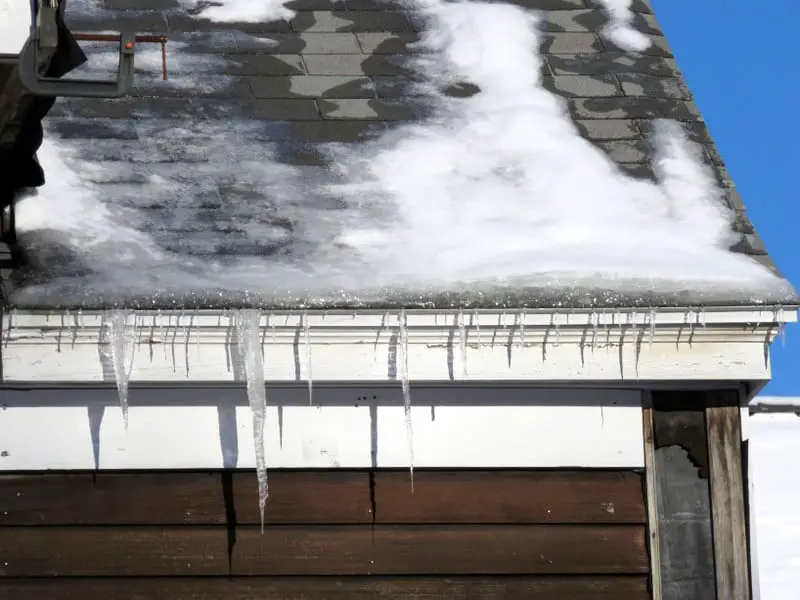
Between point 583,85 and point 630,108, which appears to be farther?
point 583,85

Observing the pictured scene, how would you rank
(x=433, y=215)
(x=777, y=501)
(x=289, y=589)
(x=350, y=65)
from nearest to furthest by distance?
1. (x=289, y=589)
2. (x=433, y=215)
3. (x=350, y=65)
4. (x=777, y=501)

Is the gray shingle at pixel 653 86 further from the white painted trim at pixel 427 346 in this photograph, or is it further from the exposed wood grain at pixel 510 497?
the exposed wood grain at pixel 510 497

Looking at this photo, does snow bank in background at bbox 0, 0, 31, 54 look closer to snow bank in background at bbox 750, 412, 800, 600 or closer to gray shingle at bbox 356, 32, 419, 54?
gray shingle at bbox 356, 32, 419, 54

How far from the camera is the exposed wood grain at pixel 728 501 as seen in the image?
151 inches

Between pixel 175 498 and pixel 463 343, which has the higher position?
pixel 463 343

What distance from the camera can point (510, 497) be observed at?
3834 millimetres

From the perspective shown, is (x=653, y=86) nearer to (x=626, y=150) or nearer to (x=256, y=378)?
(x=626, y=150)

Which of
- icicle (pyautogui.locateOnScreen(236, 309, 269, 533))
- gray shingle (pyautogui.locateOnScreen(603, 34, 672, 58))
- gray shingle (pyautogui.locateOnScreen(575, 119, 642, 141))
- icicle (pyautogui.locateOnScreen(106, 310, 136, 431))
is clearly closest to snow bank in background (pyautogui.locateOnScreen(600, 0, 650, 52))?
gray shingle (pyautogui.locateOnScreen(603, 34, 672, 58))

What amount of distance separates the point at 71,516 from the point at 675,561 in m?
2.01

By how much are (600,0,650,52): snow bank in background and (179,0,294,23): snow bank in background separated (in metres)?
1.45

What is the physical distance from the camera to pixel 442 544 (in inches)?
149

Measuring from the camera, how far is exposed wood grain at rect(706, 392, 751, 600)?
384cm

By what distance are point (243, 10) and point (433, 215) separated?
1.75 meters

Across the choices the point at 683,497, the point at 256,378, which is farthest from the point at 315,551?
the point at 683,497
